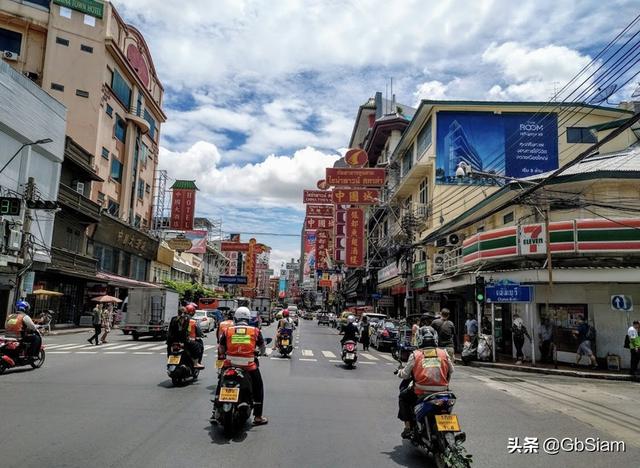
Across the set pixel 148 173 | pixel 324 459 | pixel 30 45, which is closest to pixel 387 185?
pixel 148 173

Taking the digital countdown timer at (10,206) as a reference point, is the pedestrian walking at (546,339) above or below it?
below

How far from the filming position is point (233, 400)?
22.5 feet

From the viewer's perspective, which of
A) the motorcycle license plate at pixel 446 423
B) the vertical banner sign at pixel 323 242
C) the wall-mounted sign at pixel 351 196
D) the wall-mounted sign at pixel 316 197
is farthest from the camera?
the vertical banner sign at pixel 323 242

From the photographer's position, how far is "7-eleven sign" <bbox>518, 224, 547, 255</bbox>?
18969mm

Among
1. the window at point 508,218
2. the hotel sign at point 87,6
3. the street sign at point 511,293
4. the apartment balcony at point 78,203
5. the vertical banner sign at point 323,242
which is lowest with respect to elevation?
the street sign at point 511,293

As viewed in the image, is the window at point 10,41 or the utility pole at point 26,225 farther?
the window at point 10,41

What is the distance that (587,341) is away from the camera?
17719 mm

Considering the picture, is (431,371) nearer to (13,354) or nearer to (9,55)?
(13,354)

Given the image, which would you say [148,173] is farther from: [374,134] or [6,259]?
[6,259]

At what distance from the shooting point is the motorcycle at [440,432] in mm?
5371

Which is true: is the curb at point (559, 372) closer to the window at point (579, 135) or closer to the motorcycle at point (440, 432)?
the motorcycle at point (440, 432)

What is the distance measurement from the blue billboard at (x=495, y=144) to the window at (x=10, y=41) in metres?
31.2

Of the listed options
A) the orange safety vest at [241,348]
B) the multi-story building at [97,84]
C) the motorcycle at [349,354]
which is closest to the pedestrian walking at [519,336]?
the motorcycle at [349,354]

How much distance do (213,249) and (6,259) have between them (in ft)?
198
